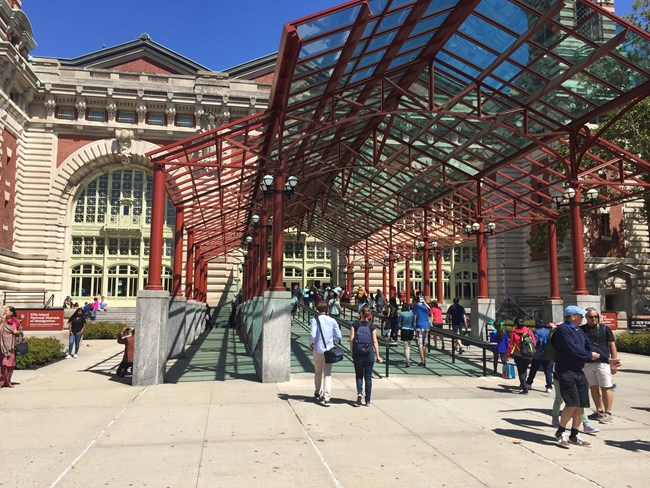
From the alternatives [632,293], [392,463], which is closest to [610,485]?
[392,463]

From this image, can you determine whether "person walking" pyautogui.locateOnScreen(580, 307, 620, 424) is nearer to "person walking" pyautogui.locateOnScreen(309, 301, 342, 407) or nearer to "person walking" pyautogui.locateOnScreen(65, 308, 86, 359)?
"person walking" pyautogui.locateOnScreen(309, 301, 342, 407)

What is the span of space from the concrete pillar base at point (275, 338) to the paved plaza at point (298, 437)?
0.42 metres

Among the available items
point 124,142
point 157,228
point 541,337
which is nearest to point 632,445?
point 541,337

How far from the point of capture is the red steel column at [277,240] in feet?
37.3

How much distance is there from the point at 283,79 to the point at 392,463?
7950 mm

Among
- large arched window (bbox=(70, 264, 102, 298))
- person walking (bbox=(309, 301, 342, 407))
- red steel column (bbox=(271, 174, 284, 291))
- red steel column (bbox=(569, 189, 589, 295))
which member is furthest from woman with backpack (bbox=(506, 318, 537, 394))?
large arched window (bbox=(70, 264, 102, 298))

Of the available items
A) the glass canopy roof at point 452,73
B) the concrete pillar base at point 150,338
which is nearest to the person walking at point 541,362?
the glass canopy roof at point 452,73

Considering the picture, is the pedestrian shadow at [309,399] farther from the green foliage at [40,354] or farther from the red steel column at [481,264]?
the red steel column at [481,264]

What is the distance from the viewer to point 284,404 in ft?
27.6

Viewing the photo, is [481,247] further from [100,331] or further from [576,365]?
[100,331]

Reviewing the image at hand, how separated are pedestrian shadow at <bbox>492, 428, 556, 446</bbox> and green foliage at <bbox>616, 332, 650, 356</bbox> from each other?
538 inches

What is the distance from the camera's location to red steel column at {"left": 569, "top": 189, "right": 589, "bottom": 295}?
13290 mm

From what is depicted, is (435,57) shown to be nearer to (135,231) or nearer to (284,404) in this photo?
(284,404)

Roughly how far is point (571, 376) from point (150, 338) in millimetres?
8273
